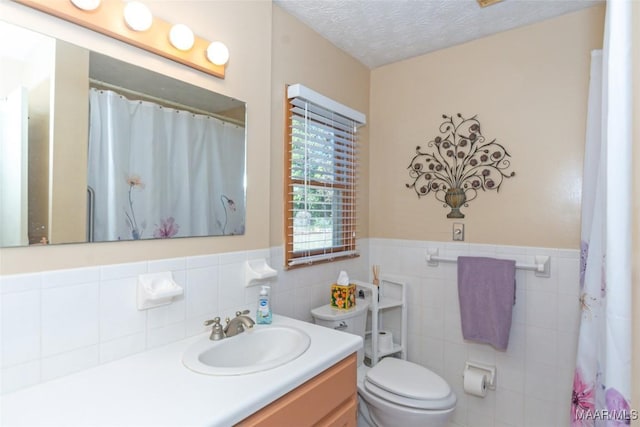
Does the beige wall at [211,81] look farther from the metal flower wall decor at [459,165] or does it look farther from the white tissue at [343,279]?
the metal flower wall decor at [459,165]

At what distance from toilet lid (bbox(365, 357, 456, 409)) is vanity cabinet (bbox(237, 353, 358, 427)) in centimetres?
44

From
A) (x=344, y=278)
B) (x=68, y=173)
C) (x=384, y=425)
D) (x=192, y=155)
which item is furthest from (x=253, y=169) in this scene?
(x=384, y=425)

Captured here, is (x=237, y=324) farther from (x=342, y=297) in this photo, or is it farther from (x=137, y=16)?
(x=137, y=16)

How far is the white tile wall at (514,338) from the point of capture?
1.81 metres

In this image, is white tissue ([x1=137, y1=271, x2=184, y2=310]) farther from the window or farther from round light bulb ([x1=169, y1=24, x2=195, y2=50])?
round light bulb ([x1=169, y1=24, x2=195, y2=50])

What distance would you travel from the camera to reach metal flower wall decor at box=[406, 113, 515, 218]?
2027mm

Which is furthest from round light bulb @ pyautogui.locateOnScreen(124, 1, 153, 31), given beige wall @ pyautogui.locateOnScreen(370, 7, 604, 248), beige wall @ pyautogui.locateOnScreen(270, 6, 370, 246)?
beige wall @ pyautogui.locateOnScreen(370, 7, 604, 248)

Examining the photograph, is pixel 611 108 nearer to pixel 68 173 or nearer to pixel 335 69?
pixel 68 173

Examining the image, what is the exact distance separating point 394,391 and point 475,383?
566 millimetres

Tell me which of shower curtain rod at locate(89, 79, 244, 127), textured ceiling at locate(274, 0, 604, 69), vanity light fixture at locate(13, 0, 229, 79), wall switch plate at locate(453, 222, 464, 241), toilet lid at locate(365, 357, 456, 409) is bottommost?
toilet lid at locate(365, 357, 456, 409)

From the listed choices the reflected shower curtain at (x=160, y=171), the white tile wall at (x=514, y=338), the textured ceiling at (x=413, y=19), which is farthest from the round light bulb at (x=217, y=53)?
the white tile wall at (x=514, y=338)

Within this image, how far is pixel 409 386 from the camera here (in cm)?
171

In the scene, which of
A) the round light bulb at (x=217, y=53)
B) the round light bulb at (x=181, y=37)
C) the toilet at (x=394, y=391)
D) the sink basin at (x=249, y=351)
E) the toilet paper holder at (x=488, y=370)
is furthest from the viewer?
the toilet paper holder at (x=488, y=370)

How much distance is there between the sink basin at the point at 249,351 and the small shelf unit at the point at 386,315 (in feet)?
2.74
